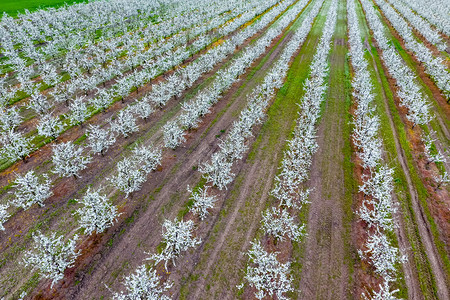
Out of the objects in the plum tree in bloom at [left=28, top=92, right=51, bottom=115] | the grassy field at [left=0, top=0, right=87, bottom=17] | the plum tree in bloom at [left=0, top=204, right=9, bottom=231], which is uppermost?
the grassy field at [left=0, top=0, right=87, bottom=17]

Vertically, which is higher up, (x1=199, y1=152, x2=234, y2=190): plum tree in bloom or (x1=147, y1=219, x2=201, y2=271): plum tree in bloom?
(x1=199, y1=152, x2=234, y2=190): plum tree in bloom

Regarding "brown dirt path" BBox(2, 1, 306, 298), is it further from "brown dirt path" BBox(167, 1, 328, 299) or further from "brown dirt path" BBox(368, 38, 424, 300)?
"brown dirt path" BBox(368, 38, 424, 300)

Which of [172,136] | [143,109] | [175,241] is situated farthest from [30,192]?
[143,109]

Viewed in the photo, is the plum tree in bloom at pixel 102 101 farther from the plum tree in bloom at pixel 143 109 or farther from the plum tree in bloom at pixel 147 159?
the plum tree in bloom at pixel 147 159

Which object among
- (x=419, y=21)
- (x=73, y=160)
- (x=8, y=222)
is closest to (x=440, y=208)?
(x=73, y=160)

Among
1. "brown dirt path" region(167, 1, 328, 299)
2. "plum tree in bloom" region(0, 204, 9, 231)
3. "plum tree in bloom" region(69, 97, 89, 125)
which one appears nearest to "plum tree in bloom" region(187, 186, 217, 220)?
"brown dirt path" region(167, 1, 328, 299)

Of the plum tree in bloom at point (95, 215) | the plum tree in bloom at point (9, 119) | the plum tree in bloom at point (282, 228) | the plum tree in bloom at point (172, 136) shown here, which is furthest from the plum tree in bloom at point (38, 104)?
the plum tree in bloom at point (282, 228)

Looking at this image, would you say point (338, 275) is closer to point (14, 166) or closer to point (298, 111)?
point (298, 111)

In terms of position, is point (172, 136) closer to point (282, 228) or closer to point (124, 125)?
point (124, 125)
